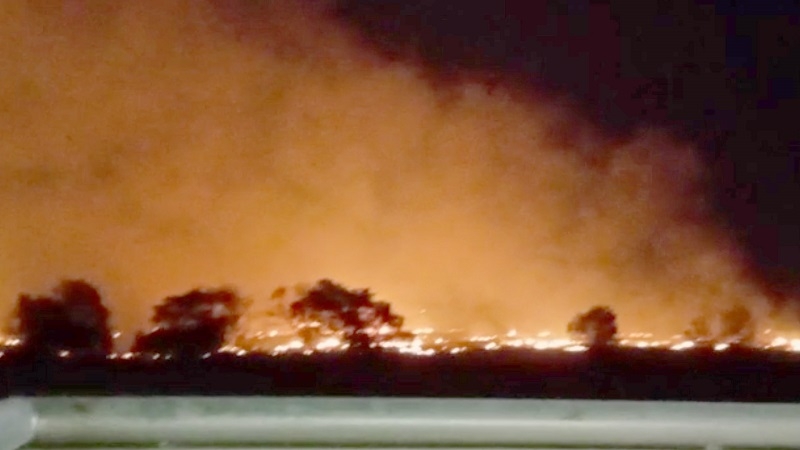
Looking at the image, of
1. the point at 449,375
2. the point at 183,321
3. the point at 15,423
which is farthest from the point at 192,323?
the point at 15,423

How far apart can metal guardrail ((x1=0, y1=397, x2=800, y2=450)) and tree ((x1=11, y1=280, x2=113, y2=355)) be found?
1.33 feet

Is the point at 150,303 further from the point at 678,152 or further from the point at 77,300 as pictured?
the point at 678,152

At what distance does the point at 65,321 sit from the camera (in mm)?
977

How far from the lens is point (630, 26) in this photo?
1.09 m

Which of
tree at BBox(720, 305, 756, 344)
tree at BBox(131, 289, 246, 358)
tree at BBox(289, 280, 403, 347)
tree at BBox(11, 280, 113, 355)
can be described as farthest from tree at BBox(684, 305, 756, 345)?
tree at BBox(11, 280, 113, 355)

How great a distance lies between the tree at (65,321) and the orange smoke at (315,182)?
2 centimetres

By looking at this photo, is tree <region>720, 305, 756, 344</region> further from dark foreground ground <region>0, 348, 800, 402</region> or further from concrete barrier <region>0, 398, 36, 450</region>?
concrete barrier <region>0, 398, 36, 450</region>

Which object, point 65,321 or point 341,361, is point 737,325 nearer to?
point 341,361

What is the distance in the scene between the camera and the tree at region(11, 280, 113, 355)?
95cm

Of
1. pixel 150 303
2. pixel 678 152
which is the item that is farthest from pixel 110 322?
pixel 678 152

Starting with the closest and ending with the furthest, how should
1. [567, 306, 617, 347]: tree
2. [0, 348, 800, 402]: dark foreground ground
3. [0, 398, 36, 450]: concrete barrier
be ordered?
[0, 398, 36, 450]: concrete barrier
[0, 348, 800, 402]: dark foreground ground
[567, 306, 617, 347]: tree

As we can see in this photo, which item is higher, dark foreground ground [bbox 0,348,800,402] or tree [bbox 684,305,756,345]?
tree [bbox 684,305,756,345]

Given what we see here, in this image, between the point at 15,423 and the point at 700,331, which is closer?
the point at 15,423

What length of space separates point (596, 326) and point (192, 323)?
46 cm
